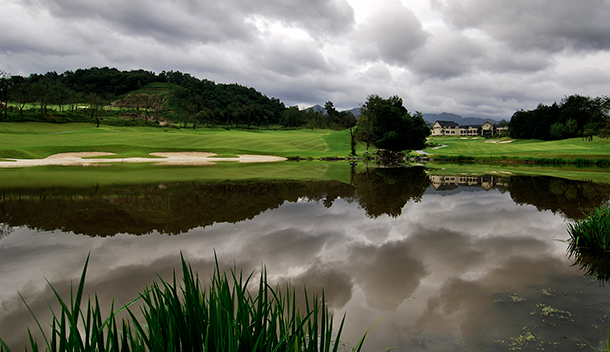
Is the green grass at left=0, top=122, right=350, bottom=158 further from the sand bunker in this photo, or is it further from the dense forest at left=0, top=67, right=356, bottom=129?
the dense forest at left=0, top=67, right=356, bottom=129

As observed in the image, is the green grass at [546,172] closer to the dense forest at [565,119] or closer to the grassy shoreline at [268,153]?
the grassy shoreline at [268,153]

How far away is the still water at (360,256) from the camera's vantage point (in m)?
4.58

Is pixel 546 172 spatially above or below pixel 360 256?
above

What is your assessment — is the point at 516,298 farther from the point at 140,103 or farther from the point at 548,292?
the point at 140,103

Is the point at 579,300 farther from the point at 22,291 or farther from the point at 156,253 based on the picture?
the point at 22,291

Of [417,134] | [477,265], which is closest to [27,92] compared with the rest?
[417,134]

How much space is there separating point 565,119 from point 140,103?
142 m

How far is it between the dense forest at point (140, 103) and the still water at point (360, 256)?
88.6 metres

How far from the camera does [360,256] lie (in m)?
7.22

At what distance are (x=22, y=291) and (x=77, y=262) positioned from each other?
1268 mm

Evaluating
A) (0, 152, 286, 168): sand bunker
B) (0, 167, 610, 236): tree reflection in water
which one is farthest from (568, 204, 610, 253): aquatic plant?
(0, 152, 286, 168): sand bunker

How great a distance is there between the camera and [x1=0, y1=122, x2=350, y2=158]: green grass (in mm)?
40953

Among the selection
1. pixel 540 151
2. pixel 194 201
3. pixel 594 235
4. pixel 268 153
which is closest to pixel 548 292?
pixel 594 235

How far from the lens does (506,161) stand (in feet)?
139
